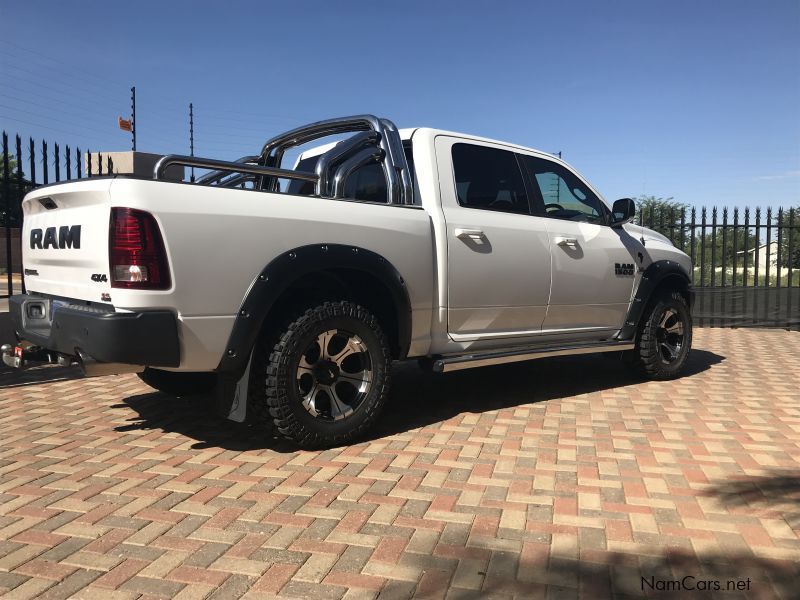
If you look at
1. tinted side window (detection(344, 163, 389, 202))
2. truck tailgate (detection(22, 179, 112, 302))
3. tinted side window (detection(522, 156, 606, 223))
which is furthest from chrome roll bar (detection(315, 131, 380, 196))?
tinted side window (detection(522, 156, 606, 223))

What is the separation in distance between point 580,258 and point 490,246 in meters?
1.03

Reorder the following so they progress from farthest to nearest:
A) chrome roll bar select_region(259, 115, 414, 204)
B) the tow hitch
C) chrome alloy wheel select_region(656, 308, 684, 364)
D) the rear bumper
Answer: chrome alloy wheel select_region(656, 308, 684, 364) < chrome roll bar select_region(259, 115, 414, 204) < the tow hitch < the rear bumper

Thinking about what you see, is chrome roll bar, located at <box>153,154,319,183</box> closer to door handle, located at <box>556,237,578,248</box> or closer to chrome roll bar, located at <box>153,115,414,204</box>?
chrome roll bar, located at <box>153,115,414,204</box>

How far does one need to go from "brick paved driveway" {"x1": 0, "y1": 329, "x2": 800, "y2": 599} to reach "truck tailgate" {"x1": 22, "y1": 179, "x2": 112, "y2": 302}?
3.27 ft

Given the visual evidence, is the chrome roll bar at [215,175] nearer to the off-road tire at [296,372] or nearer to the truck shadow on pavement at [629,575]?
the off-road tire at [296,372]

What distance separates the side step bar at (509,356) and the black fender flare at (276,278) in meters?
0.82

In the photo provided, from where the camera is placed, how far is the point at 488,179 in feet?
15.0

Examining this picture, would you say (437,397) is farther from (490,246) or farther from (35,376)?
(35,376)

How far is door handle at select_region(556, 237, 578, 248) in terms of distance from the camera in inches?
188

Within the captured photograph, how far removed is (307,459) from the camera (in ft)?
11.5

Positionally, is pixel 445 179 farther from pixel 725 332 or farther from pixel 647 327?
pixel 725 332

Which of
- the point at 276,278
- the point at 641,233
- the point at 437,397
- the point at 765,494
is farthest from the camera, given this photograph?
the point at 641,233

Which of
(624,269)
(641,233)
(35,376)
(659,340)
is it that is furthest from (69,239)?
(659,340)

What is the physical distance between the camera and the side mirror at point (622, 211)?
5230 millimetres
